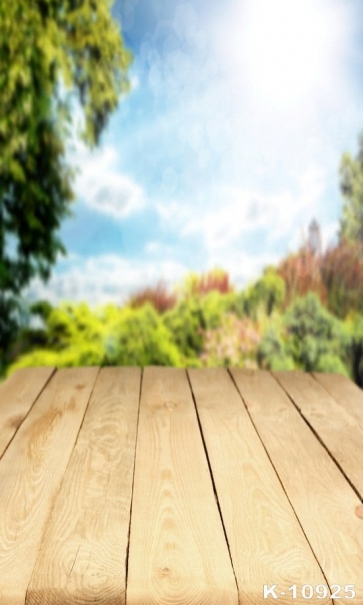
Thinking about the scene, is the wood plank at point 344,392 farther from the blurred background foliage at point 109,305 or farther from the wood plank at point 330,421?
the blurred background foliage at point 109,305

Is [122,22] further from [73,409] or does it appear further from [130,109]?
[73,409]

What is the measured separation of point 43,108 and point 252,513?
2415mm

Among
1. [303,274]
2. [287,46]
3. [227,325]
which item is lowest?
[227,325]

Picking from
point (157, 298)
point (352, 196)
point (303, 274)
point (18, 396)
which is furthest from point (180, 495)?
point (352, 196)

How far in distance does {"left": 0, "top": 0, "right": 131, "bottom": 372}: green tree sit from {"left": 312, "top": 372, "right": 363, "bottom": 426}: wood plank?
1434 millimetres

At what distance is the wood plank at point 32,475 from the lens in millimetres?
1390

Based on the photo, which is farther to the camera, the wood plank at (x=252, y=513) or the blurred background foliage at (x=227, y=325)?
the blurred background foliage at (x=227, y=325)

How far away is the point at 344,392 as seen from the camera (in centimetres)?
270

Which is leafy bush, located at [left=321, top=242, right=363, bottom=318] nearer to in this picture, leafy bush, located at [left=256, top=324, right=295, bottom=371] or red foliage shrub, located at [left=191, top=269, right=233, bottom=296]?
leafy bush, located at [left=256, top=324, right=295, bottom=371]

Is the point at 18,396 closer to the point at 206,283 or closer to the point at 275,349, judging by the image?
the point at 206,283

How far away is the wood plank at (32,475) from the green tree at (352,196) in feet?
5.12

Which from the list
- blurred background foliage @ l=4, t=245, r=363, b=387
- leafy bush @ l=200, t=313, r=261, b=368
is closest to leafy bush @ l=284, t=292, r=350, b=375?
blurred background foliage @ l=4, t=245, r=363, b=387

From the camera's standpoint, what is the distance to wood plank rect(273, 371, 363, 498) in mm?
1932

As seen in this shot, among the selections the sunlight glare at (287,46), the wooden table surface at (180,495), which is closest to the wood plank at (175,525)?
the wooden table surface at (180,495)
